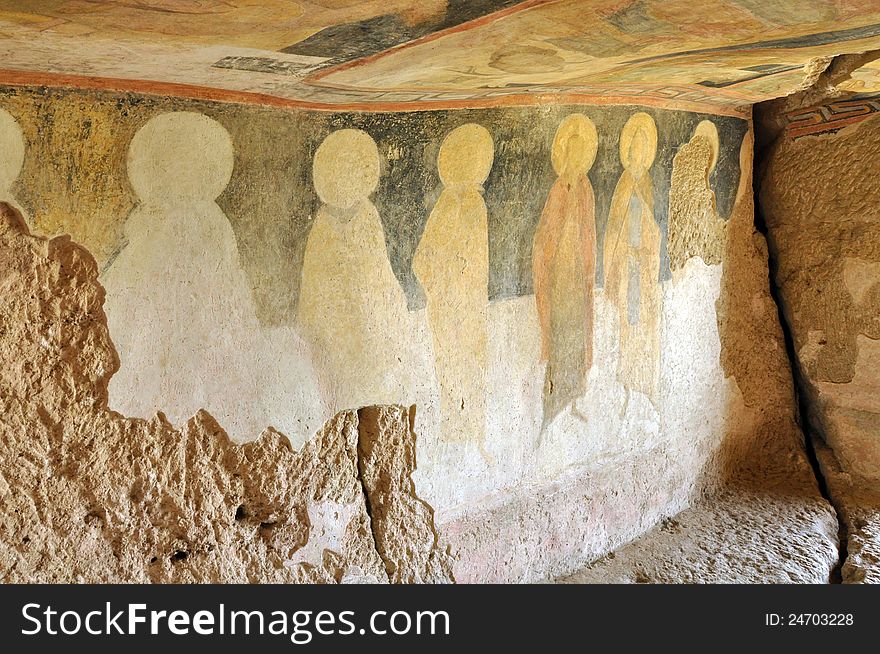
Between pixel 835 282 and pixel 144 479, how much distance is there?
13.9 feet

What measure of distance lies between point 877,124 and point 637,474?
245 cm

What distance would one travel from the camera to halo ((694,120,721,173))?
16.0ft

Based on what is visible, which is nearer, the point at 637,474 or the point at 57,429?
the point at 57,429

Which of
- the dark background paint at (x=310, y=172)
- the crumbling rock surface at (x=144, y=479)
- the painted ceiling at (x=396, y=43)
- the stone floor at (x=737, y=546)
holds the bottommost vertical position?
the stone floor at (x=737, y=546)

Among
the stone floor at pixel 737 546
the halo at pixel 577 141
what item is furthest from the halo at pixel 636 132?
the stone floor at pixel 737 546

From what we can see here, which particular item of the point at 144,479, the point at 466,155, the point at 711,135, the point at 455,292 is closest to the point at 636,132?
the point at 711,135

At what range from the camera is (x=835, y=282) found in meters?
5.22

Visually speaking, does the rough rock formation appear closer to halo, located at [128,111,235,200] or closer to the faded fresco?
the faded fresco

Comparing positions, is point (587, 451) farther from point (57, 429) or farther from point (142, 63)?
point (142, 63)

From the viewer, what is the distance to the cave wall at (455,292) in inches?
106

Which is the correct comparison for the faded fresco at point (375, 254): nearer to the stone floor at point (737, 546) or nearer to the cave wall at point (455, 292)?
the cave wall at point (455, 292)

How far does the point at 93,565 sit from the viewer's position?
2715mm

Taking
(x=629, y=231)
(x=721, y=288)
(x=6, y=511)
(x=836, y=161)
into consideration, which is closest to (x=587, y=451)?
(x=629, y=231)

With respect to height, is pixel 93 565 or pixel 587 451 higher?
pixel 93 565
